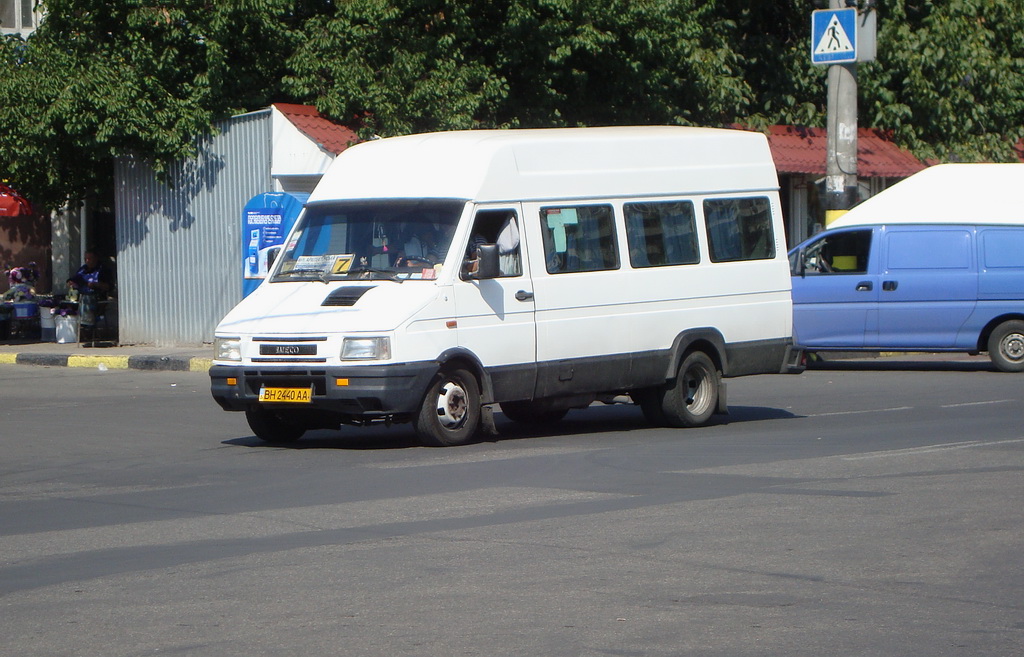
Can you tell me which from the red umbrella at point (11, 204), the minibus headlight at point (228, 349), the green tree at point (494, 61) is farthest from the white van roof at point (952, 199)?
the red umbrella at point (11, 204)

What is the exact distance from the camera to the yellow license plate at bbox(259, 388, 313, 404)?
11398mm

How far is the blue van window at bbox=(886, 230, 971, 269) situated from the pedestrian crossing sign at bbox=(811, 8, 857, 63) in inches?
129

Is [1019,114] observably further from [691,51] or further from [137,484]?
[137,484]

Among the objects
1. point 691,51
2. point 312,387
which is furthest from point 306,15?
point 312,387

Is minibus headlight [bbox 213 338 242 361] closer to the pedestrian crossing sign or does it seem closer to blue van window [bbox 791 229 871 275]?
blue van window [bbox 791 229 871 275]

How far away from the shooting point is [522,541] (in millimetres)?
7859

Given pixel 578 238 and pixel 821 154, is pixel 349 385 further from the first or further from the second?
pixel 821 154

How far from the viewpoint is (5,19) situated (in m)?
30.8

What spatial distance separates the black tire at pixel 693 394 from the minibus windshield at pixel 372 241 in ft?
9.02

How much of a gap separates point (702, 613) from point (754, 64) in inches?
857

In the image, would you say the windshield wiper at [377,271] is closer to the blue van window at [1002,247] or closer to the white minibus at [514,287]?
the white minibus at [514,287]

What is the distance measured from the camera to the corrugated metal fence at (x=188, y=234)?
21891mm

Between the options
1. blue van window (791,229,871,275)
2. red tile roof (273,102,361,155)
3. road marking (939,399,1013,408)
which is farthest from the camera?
red tile roof (273,102,361,155)

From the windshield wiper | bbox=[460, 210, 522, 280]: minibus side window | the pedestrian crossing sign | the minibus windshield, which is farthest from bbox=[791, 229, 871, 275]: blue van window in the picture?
the windshield wiper
